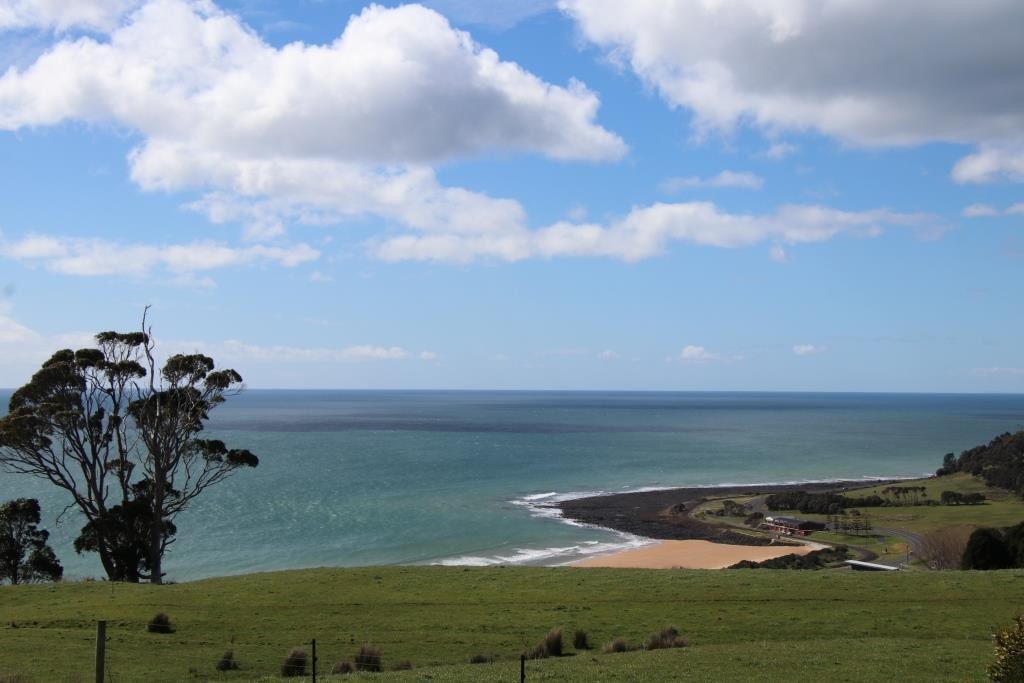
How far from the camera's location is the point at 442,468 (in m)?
106

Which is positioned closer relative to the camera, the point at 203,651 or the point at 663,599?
the point at 203,651

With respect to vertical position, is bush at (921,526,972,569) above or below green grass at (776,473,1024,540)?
above

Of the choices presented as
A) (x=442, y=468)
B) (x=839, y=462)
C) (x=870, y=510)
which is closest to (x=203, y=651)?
(x=870, y=510)

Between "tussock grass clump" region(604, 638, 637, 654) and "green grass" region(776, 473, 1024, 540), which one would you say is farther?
"green grass" region(776, 473, 1024, 540)

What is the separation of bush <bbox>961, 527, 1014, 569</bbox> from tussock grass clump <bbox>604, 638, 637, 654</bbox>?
24.5 metres

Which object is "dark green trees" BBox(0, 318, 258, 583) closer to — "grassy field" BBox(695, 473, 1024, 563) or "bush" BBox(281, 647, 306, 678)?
"bush" BBox(281, 647, 306, 678)

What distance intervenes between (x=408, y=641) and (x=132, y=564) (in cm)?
2382

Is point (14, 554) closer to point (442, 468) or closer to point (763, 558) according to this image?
point (763, 558)

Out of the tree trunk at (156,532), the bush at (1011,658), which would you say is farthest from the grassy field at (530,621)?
the tree trunk at (156,532)

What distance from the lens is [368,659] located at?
18.3m

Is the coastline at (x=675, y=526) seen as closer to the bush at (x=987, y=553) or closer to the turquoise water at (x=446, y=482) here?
the turquoise water at (x=446, y=482)

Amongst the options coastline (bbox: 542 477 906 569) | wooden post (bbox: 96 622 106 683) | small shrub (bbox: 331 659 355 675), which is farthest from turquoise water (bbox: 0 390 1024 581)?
wooden post (bbox: 96 622 106 683)

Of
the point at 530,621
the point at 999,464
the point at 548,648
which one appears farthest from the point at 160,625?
the point at 999,464

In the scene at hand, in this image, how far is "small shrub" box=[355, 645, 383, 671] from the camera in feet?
58.8
